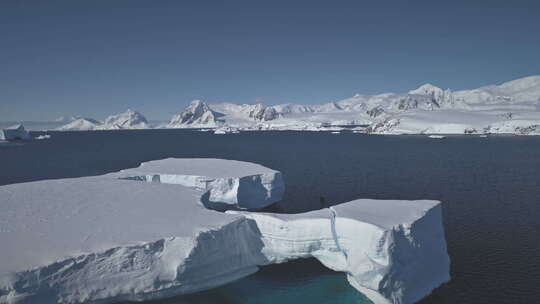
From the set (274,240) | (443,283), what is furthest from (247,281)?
(443,283)

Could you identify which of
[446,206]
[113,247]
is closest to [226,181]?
[113,247]

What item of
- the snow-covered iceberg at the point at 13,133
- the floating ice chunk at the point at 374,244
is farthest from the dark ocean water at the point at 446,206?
the snow-covered iceberg at the point at 13,133

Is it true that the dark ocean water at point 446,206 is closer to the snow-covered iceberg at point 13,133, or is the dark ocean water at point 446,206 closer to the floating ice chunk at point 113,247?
the floating ice chunk at point 113,247

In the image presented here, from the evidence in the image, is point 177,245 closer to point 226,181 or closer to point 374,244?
point 374,244

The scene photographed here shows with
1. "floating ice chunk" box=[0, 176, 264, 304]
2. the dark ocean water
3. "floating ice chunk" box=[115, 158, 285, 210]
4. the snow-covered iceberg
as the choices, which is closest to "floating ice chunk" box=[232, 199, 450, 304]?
Answer: the dark ocean water

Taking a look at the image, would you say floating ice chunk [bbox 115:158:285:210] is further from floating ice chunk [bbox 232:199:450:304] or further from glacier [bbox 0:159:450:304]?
floating ice chunk [bbox 232:199:450:304]

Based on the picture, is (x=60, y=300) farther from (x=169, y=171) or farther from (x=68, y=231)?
(x=169, y=171)
